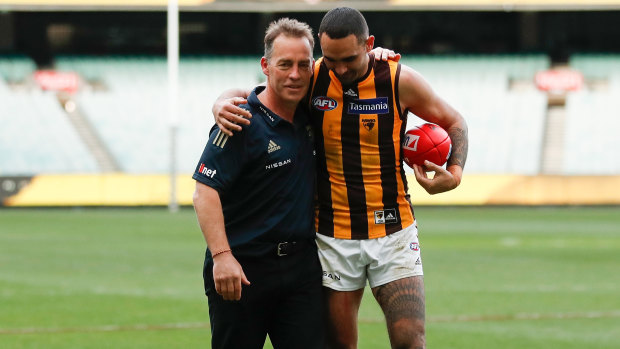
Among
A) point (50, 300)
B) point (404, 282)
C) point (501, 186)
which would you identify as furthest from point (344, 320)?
point (501, 186)

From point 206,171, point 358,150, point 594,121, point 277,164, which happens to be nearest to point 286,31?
point 277,164

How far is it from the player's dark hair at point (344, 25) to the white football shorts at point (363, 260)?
1109mm

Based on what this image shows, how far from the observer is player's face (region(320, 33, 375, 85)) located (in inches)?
192

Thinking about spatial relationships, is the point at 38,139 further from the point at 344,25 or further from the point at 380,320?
the point at 344,25

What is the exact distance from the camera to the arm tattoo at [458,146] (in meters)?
5.35

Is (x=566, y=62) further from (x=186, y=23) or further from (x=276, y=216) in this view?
(x=276, y=216)

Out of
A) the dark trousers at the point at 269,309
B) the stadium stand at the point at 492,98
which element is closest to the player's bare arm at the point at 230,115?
the dark trousers at the point at 269,309

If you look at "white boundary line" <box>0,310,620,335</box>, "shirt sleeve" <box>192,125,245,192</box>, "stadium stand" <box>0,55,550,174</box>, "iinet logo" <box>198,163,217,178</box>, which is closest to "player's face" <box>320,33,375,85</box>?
"shirt sleeve" <box>192,125,245,192</box>

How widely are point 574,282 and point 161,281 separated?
4.97 metres

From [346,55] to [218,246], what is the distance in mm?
1149

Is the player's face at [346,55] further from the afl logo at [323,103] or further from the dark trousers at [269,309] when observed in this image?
the dark trousers at [269,309]

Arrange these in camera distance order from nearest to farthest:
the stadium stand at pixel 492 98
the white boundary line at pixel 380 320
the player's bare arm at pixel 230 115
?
the player's bare arm at pixel 230 115 < the white boundary line at pixel 380 320 < the stadium stand at pixel 492 98

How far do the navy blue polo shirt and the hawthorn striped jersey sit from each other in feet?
1.22

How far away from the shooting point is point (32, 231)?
66.6 feet
